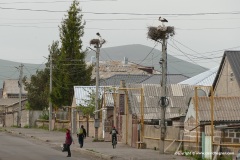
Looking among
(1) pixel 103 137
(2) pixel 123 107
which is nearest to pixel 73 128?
(1) pixel 103 137

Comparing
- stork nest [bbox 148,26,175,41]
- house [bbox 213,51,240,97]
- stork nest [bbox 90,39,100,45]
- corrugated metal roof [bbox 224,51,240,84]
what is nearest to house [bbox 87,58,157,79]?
stork nest [bbox 90,39,100,45]

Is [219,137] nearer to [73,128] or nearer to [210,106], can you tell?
[210,106]

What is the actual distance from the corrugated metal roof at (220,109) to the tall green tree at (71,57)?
45163mm

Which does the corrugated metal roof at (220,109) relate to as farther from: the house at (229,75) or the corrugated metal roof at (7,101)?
the corrugated metal roof at (7,101)

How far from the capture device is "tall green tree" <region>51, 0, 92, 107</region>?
7756cm

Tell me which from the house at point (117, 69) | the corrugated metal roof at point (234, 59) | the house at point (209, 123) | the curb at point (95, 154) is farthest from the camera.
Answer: the house at point (117, 69)

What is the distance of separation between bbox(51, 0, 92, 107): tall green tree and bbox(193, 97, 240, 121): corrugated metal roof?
4516 cm

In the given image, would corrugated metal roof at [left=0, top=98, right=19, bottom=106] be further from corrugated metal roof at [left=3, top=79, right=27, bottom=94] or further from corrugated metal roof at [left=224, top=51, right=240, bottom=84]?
corrugated metal roof at [left=224, top=51, right=240, bottom=84]

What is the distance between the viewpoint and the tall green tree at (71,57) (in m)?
77.6

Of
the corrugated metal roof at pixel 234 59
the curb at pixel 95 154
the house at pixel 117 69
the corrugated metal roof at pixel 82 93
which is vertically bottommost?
the curb at pixel 95 154

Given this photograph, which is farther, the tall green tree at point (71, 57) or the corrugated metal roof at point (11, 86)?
the corrugated metal roof at point (11, 86)

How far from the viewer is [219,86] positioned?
1853 inches

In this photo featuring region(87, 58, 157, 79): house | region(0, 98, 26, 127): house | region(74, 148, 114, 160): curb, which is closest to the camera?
region(74, 148, 114, 160): curb

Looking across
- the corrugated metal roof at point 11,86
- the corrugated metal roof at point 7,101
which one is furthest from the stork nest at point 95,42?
the corrugated metal roof at point 11,86
